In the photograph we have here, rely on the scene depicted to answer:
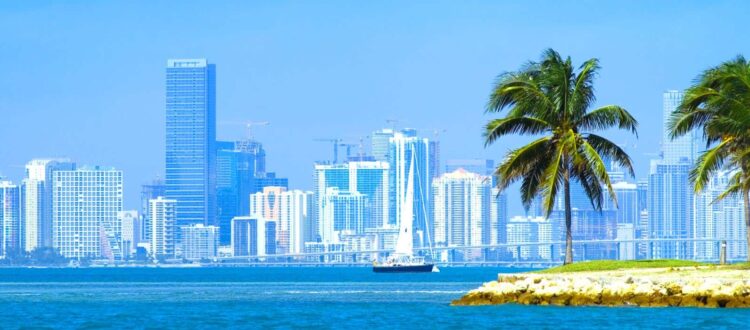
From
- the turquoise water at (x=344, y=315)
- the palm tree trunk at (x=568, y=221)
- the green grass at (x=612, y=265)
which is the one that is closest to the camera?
the turquoise water at (x=344, y=315)

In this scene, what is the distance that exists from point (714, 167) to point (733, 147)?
3.29 ft

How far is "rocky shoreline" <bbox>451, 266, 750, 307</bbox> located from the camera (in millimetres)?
57438

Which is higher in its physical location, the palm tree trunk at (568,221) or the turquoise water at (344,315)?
the palm tree trunk at (568,221)

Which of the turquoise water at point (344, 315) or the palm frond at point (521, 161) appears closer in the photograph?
the turquoise water at point (344, 315)

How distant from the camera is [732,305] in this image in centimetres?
5697

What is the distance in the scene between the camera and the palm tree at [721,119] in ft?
215

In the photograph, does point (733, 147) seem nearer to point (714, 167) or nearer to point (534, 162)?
point (714, 167)

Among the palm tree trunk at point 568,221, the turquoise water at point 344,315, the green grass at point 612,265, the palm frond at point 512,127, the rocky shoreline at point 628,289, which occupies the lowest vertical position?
the turquoise water at point 344,315

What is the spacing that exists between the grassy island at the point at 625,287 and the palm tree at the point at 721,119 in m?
5.05

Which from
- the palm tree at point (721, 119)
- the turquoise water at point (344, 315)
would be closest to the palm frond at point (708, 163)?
the palm tree at point (721, 119)

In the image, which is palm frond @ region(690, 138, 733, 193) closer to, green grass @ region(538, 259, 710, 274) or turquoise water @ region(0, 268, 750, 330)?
green grass @ region(538, 259, 710, 274)

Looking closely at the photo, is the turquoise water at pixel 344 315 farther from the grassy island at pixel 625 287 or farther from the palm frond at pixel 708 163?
the palm frond at pixel 708 163

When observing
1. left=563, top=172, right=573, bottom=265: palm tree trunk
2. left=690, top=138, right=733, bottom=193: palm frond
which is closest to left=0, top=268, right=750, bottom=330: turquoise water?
left=563, top=172, right=573, bottom=265: palm tree trunk

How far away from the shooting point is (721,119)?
66.2 m
